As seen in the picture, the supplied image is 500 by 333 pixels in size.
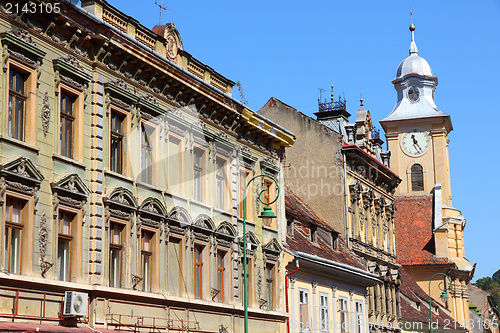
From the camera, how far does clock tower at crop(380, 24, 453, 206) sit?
3226 inches

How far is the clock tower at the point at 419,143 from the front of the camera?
269 ft

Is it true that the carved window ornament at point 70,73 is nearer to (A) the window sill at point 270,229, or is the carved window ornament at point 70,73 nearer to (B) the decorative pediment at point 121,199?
(B) the decorative pediment at point 121,199

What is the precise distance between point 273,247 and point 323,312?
19.8 feet

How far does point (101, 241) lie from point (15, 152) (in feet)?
13.1

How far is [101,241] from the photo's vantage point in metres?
22.8

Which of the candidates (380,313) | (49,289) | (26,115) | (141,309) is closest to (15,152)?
(26,115)

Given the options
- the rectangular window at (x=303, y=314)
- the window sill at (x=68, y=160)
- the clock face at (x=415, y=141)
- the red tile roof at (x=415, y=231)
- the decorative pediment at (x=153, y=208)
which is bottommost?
the rectangular window at (x=303, y=314)

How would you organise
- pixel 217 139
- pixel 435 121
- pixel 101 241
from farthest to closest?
1. pixel 435 121
2. pixel 217 139
3. pixel 101 241

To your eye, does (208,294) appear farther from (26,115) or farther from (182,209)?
(26,115)

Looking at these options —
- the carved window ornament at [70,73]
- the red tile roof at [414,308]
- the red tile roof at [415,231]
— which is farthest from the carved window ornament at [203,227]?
the red tile roof at [415,231]

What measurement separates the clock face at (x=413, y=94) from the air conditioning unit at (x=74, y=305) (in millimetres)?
68523

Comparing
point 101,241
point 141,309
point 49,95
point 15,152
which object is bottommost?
point 141,309

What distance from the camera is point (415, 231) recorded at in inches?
2997

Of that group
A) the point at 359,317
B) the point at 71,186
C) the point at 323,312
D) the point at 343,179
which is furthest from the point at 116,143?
the point at 343,179
